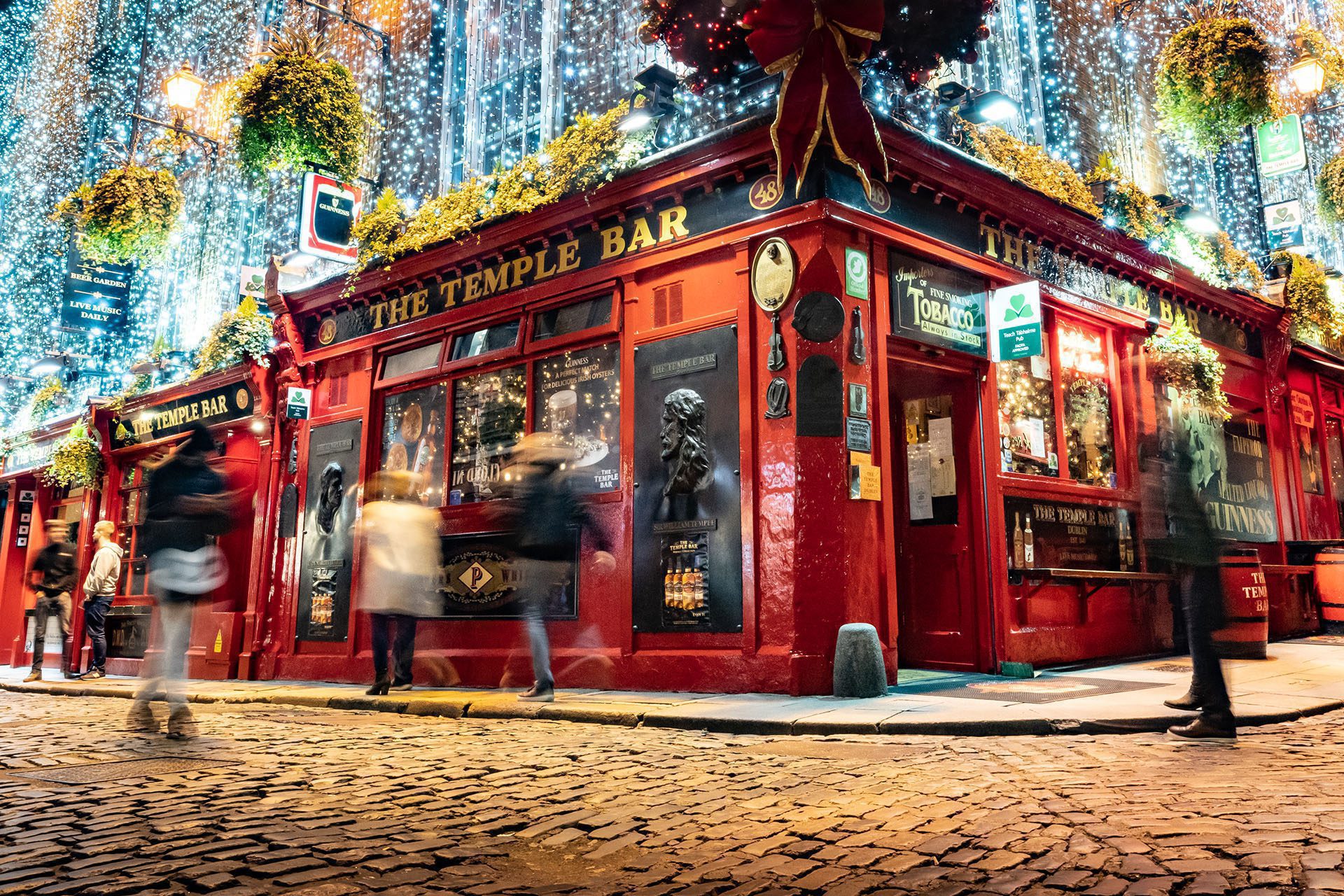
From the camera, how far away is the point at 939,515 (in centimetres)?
962

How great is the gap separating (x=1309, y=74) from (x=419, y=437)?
1374 centimetres

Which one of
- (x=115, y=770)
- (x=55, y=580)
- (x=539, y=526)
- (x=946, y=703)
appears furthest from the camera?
(x=55, y=580)

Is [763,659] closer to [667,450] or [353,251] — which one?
[667,450]

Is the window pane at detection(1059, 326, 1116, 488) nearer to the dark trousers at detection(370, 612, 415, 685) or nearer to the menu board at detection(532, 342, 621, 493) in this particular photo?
the menu board at detection(532, 342, 621, 493)

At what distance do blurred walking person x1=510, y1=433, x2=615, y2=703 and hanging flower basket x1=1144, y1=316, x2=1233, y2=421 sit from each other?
808cm

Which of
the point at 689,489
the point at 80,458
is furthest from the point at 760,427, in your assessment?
the point at 80,458

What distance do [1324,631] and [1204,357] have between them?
474cm

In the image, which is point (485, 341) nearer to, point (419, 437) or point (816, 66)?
point (419, 437)

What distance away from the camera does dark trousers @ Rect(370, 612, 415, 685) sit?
8953mm

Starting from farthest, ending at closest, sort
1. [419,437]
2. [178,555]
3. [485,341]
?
[419,437] → [485,341] → [178,555]

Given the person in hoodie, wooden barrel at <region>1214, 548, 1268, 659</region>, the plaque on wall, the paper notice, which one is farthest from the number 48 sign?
the person in hoodie

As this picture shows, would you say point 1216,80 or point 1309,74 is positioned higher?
point 1309,74

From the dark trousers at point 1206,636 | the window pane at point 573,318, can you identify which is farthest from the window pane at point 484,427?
the dark trousers at point 1206,636

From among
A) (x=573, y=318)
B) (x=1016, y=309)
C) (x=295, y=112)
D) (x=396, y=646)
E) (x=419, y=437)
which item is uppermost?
(x=295, y=112)
